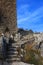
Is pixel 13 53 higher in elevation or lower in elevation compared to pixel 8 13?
lower

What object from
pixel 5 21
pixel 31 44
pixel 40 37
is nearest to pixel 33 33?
pixel 40 37

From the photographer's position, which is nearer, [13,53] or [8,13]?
[13,53]

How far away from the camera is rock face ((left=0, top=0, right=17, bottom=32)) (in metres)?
25.4

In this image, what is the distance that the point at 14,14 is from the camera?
1019 inches

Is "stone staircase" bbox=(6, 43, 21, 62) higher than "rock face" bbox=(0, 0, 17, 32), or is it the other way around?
"rock face" bbox=(0, 0, 17, 32)

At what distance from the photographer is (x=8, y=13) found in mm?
25703

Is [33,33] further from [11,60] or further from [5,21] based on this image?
[11,60]

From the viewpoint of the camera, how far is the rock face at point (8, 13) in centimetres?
2542

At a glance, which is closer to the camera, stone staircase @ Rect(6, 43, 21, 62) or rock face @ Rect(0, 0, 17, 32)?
stone staircase @ Rect(6, 43, 21, 62)

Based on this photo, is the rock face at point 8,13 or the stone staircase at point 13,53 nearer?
the stone staircase at point 13,53

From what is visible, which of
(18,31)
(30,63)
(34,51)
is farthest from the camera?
(18,31)

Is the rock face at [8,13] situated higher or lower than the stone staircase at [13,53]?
higher

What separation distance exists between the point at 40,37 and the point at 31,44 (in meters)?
1.60

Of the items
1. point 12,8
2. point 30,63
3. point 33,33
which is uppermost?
point 12,8
